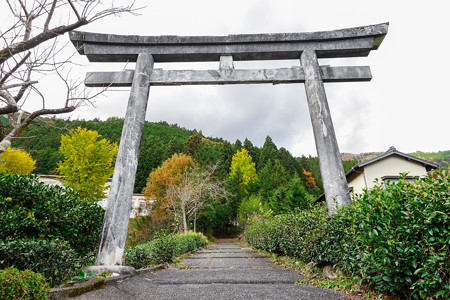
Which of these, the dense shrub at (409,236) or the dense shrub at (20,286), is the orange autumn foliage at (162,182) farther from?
the dense shrub at (409,236)

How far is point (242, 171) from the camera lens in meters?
37.4

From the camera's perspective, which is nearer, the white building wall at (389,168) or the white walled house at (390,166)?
the white walled house at (390,166)

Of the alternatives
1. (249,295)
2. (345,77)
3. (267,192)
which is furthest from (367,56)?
(267,192)

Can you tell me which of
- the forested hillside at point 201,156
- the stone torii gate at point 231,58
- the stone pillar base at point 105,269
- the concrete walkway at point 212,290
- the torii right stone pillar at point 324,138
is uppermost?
the forested hillside at point 201,156

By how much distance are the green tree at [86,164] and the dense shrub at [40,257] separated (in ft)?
54.4

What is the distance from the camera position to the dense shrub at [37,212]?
3102mm

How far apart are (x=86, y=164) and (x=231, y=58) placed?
17.4m

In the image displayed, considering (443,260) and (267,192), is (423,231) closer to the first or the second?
(443,260)

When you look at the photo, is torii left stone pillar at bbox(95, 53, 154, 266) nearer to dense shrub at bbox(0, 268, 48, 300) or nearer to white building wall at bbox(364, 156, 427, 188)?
dense shrub at bbox(0, 268, 48, 300)

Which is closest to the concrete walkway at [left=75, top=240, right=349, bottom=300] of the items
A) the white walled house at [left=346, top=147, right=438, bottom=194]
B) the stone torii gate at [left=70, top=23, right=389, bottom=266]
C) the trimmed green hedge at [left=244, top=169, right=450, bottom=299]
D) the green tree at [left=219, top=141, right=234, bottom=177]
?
the trimmed green hedge at [left=244, top=169, right=450, bottom=299]

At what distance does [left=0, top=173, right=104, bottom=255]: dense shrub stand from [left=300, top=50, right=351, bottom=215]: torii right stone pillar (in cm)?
459

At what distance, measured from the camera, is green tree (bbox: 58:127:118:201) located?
17.9 m

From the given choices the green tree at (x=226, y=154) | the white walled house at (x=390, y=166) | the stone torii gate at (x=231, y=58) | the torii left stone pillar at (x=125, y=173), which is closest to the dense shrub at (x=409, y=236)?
the stone torii gate at (x=231, y=58)

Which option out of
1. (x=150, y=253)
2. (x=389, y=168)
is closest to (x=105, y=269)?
(x=150, y=253)
